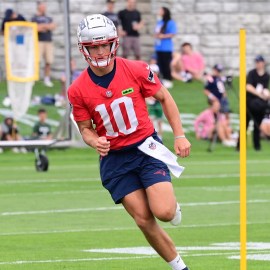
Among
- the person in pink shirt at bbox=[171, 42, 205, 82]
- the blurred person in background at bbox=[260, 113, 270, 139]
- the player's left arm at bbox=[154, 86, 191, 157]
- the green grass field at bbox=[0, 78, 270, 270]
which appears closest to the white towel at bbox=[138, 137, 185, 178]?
the player's left arm at bbox=[154, 86, 191, 157]

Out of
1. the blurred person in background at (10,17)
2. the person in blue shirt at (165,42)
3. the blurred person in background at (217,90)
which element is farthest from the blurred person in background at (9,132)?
the person in blue shirt at (165,42)

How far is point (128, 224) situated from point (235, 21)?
2353cm

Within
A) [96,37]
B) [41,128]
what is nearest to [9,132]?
[41,128]

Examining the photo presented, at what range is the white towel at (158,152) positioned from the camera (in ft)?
35.7

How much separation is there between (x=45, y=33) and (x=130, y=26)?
3496 millimetres

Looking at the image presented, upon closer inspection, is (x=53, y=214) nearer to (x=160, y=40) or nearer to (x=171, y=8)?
(x=160, y=40)

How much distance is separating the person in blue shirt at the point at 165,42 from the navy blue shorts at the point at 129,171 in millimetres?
23085

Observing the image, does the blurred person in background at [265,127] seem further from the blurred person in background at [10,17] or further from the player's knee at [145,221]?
the player's knee at [145,221]

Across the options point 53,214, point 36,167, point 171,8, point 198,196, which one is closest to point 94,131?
point 53,214

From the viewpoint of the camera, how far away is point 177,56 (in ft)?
117

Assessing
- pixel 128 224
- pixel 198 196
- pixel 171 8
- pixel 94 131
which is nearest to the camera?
pixel 94 131

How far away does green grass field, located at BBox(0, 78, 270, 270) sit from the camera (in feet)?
41.0

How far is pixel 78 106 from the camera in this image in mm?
10828

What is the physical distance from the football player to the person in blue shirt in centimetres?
2308
